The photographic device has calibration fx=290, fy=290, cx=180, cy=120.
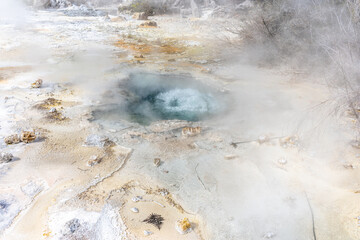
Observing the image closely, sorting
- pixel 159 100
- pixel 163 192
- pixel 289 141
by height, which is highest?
pixel 289 141

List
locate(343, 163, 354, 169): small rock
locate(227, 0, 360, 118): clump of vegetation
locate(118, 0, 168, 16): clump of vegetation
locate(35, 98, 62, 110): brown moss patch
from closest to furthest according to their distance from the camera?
locate(343, 163, 354, 169): small rock
locate(35, 98, 62, 110): brown moss patch
locate(227, 0, 360, 118): clump of vegetation
locate(118, 0, 168, 16): clump of vegetation

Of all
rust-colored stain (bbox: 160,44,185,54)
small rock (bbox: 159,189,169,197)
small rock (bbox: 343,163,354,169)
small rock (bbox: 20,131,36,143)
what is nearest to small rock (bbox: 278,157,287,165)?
small rock (bbox: 343,163,354,169)

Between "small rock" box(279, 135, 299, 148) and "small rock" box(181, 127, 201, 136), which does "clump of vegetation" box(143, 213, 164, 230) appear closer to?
"small rock" box(181, 127, 201, 136)

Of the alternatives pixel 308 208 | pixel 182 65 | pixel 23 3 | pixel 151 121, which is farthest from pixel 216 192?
pixel 23 3

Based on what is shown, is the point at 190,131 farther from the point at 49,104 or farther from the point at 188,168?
the point at 49,104

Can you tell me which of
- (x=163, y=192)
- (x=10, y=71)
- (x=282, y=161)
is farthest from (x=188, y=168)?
(x=10, y=71)

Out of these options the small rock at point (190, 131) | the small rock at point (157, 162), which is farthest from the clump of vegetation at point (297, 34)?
the small rock at point (157, 162)

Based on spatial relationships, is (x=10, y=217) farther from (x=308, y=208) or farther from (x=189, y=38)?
(x=189, y=38)

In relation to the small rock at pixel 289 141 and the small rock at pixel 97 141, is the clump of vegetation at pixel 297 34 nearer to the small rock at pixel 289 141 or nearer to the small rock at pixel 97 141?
the small rock at pixel 289 141
